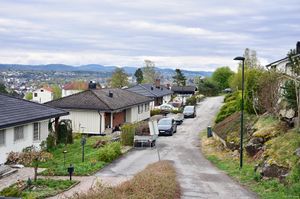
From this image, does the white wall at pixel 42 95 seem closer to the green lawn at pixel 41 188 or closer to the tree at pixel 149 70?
the tree at pixel 149 70

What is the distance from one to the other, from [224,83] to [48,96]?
49078 millimetres

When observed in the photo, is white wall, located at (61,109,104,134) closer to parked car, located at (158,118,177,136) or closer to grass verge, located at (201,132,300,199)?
parked car, located at (158,118,177,136)

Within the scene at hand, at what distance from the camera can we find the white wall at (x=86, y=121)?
42.5 metres

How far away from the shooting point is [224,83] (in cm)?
12962

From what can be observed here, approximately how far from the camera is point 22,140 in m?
27.2

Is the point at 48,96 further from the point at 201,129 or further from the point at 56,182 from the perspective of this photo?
the point at 56,182

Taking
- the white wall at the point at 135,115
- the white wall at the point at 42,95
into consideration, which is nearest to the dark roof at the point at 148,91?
the white wall at the point at 135,115

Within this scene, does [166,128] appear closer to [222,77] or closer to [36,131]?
[36,131]

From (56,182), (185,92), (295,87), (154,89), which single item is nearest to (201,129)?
(295,87)

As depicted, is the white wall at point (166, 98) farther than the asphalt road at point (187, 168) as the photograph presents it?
Yes

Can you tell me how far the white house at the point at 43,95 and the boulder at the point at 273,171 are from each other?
357ft

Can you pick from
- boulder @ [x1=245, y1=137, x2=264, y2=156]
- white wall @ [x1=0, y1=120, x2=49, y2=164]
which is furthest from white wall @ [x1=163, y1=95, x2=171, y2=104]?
boulder @ [x1=245, y1=137, x2=264, y2=156]

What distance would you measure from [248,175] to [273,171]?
1955 millimetres

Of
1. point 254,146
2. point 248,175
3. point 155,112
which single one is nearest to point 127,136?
point 254,146
